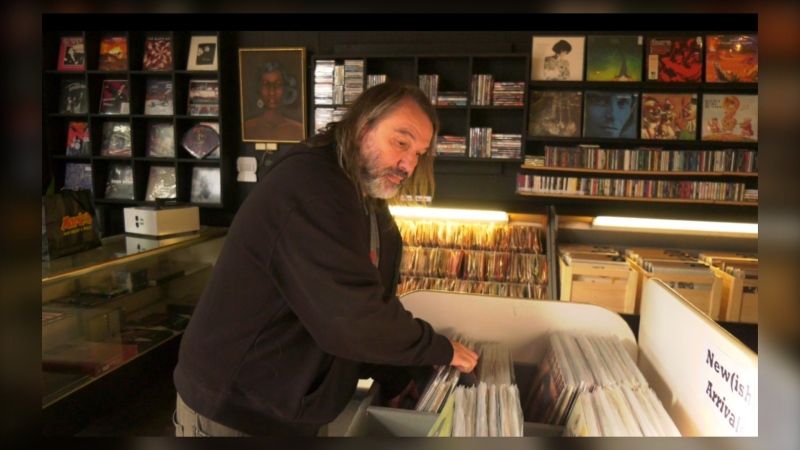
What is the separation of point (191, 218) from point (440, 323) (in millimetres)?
2998

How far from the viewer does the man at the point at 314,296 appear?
3.39 feet

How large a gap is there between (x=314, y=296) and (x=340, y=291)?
0.06 metres

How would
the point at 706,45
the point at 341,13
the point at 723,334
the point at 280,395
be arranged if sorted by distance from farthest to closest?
the point at 706,45 → the point at 280,395 → the point at 723,334 → the point at 341,13

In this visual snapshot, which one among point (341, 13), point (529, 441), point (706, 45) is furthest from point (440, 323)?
point (706, 45)

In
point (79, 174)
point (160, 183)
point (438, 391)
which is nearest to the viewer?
point (438, 391)

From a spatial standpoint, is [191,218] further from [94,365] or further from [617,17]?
[617,17]

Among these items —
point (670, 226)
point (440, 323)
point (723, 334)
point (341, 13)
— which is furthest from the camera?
point (670, 226)

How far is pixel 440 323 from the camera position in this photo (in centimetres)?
156

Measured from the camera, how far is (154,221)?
3574 millimetres

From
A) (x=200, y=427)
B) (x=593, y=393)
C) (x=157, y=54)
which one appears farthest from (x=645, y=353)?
(x=157, y=54)

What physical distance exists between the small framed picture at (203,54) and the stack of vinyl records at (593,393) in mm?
4104

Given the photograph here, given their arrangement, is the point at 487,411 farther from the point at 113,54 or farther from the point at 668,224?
the point at 113,54

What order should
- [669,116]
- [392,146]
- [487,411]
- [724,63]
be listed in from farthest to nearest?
[669,116] → [724,63] → [392,146] → [487,411]

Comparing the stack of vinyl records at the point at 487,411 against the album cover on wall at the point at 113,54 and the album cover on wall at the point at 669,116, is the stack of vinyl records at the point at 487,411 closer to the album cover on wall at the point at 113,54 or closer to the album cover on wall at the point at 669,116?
the album cover on wall at the point at 669,116
